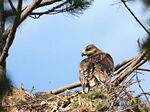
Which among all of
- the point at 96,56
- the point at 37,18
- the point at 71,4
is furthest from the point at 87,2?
the point at 96,56

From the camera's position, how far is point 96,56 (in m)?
6.48

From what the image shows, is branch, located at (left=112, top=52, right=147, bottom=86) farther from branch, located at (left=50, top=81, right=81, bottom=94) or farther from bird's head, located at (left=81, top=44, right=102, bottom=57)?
bird's head, located at (left=81, top=44, right=102, bottom=57)

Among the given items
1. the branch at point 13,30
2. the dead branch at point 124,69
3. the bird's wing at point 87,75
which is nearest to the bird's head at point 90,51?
the bird's wing at point 87,75

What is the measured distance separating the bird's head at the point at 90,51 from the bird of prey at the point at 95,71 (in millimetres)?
341

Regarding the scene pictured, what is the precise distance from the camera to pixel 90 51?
6922 millimetres

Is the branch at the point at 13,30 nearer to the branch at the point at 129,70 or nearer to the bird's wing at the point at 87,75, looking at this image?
the bird's wing at the point at 87,75

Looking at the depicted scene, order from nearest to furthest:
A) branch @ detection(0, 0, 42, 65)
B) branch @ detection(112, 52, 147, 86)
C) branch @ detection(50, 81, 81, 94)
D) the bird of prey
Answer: branch @ detection(0, 0, 42, 65) → branch @ detection(112, 52, 147, 86) → the bird of prey → branch @ detection(50, 81, 81, 94)

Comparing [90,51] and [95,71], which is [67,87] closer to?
[95,71]

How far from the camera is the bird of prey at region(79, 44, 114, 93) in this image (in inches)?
227

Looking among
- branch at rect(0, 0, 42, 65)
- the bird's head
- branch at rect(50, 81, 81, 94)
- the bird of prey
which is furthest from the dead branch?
branch at rect(0, 0, 42, 65)

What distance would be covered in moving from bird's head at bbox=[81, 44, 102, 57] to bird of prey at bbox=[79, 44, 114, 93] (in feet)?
1.12

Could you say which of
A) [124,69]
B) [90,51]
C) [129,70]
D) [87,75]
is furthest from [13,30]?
[90,51]

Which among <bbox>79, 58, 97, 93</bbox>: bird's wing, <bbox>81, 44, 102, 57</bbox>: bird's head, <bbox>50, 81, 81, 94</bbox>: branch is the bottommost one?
<bbox>50, 81, 81, 94</bbox>: branch

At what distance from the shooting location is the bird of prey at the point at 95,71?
18.9 ft
